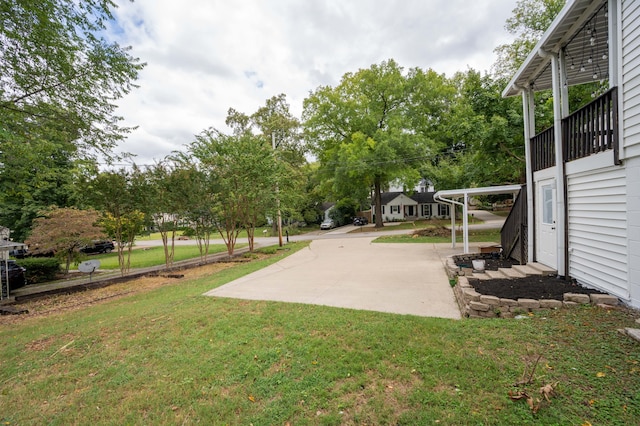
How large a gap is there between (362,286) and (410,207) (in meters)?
29.4

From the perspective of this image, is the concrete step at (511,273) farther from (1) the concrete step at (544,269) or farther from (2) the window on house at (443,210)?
(2) the window on house at (443,210)

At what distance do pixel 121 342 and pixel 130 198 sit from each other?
682 centimetres

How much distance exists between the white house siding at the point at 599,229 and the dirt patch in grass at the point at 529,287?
0.96 feet

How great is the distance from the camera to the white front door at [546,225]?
548 cm

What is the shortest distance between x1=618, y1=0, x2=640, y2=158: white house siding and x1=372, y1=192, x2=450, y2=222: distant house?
28.9 meters

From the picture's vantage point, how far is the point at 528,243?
631 centimetres

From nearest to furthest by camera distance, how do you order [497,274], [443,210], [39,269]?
[497,274] → [39,269] → [443,210]

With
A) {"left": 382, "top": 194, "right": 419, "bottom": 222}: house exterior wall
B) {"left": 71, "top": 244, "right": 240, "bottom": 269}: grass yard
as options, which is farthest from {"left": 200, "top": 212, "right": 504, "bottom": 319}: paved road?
{"left": 382, "top": 194, "right": 419, "bottom": 222}: house exterior wall

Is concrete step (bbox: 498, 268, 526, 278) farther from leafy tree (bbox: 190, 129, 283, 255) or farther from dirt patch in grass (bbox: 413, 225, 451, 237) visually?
dirt patch in grass (bbox: 413, 225, 451, 237)

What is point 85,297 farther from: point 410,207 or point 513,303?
point 410,207

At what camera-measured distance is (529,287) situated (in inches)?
181

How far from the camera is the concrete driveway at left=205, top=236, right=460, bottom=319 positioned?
16.3 feet

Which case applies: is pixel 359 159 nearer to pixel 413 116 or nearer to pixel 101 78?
pixel 413 116

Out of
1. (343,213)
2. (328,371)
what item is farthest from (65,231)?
(343,213)
